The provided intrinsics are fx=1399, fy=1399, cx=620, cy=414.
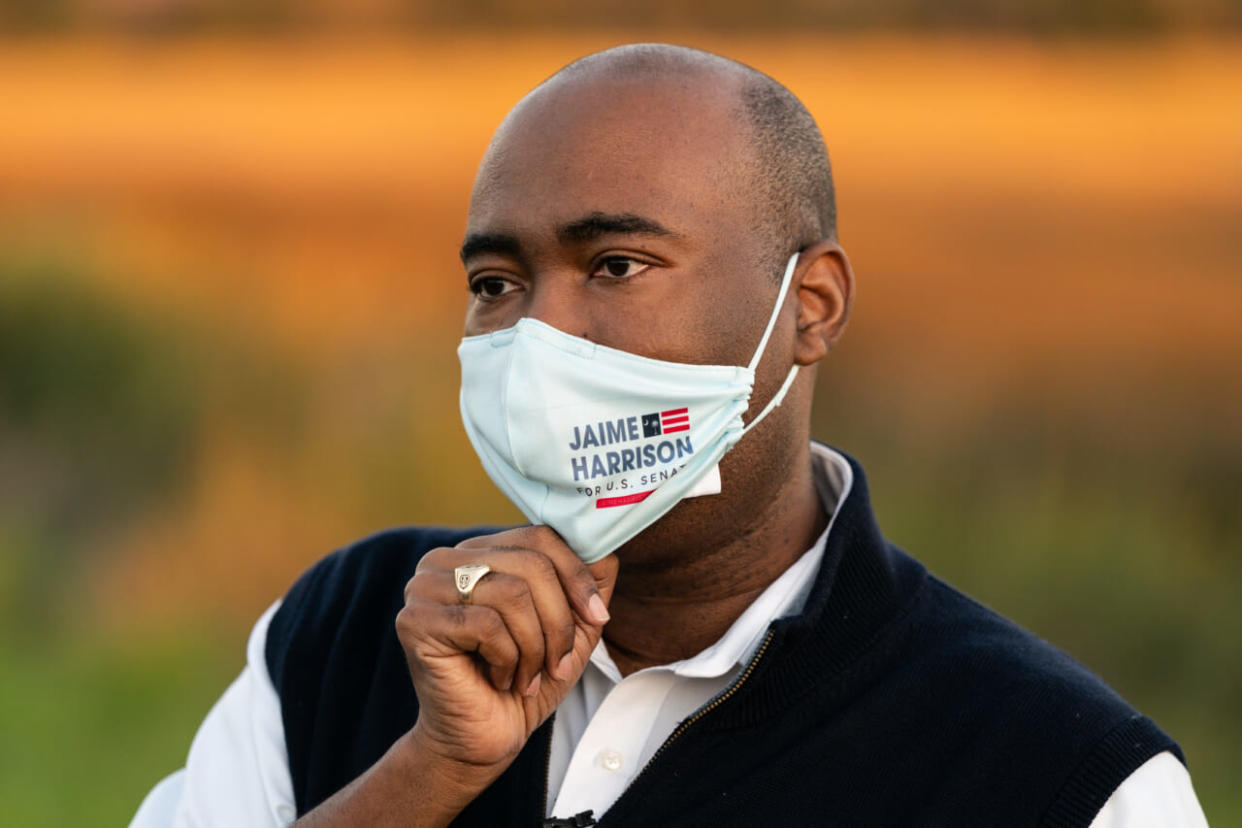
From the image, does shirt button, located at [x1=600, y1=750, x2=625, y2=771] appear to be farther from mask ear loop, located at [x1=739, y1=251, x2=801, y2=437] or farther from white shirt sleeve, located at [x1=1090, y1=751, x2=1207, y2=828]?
white shirt sleeve, located at [x1=1090, y1=751, x2=1207, y2=828]

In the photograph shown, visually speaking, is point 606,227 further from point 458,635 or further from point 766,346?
point 458,635

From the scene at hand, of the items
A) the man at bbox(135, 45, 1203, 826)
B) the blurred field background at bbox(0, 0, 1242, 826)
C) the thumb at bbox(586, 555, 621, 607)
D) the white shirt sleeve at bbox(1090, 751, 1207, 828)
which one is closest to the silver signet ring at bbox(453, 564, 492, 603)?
the man at bbox(135, 45, 1203, 826)

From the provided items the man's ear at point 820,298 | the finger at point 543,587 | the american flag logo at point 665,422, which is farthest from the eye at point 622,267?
the finger at point 543,587

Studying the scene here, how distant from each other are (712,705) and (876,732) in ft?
0.84

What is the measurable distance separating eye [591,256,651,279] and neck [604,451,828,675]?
1.56 ft

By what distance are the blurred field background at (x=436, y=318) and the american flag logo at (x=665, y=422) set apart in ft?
11.1

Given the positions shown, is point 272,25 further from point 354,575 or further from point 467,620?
point 467,620

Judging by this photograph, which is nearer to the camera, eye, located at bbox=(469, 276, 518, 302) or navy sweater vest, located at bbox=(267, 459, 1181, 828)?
navy sweater vest, located at bbox=(267, 459, 1181, 828)

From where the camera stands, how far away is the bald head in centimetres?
232

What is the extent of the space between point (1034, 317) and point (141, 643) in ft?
12.9

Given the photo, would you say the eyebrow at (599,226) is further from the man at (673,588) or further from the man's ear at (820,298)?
the man's ear at (820,298)

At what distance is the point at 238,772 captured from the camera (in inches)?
100

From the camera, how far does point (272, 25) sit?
6234mm

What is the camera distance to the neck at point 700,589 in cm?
239
